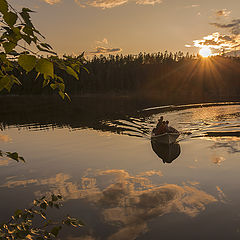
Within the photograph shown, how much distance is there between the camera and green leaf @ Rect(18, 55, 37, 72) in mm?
1548

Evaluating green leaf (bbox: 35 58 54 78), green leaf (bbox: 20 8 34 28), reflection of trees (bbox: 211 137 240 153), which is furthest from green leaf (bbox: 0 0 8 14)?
reflection of trees (bbox: 211 137 240 153)

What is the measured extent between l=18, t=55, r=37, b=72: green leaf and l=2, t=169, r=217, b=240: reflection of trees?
29.5ft

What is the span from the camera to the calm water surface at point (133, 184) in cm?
985

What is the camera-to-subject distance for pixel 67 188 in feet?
44.5

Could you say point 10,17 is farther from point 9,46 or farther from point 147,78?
point 147,78

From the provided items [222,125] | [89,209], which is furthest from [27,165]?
[222,125]

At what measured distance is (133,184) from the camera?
45.7 feet

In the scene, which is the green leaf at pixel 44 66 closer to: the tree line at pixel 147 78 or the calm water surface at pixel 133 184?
the calm water surface at pixel 133 184

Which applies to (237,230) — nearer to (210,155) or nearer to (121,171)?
(121,171)

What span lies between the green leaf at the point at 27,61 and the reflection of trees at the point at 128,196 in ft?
29.5

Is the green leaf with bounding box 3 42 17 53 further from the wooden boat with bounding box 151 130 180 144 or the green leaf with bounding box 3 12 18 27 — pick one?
the wooden boat with bounding box 151 130 180 144

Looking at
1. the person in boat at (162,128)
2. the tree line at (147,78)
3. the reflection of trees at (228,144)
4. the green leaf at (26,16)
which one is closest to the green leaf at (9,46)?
the green leaf at (26,16)

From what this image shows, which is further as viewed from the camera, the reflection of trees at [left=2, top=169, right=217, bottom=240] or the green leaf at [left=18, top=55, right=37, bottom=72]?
the reflection of trees at [left=2, top=169, right=217, bottom=240]

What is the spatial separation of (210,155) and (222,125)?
15681mm
